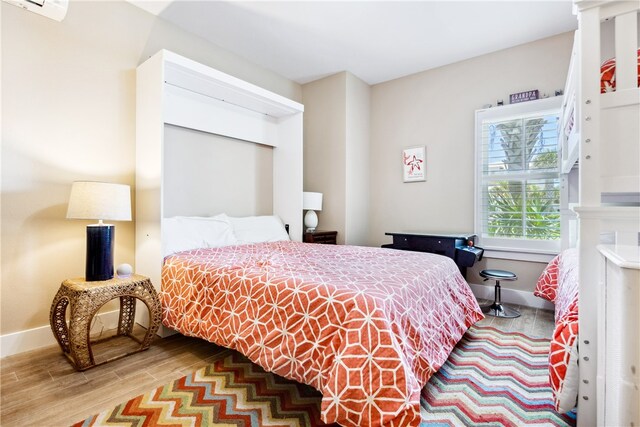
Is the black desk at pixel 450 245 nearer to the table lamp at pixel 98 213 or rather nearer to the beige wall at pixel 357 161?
the beige wall at pixel 357 161

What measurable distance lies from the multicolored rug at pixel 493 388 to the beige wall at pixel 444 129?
1.44 m

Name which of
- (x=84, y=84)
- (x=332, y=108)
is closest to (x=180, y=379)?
(x=84, y=84)

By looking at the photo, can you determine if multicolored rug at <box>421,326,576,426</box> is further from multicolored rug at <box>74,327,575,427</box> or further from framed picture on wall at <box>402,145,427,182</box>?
framed picture on wall at <box>402,145,427,182</box>

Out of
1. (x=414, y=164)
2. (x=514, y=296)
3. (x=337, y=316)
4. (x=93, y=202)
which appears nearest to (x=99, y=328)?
(x=93, y=202)

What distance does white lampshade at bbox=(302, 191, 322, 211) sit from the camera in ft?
12.2

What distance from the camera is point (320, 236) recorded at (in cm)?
370

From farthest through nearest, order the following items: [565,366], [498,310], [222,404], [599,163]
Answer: [498,310]
[222,404]
[565,366]
[599,163]

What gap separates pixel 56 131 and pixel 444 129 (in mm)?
3753

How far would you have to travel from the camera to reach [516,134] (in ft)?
10.8

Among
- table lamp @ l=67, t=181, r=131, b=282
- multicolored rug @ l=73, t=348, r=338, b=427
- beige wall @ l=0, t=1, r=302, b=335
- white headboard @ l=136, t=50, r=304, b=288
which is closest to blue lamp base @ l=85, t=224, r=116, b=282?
table lamp @ l=67, t=181, r=131, b=282

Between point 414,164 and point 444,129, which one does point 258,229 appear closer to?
point 414,164

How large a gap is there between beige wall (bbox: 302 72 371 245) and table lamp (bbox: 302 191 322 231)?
265mm

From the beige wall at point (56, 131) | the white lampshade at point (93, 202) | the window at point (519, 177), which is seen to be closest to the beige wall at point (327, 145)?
the window at point (519, 177)

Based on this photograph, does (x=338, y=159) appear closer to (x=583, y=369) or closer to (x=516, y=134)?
(x=516, y=134)
